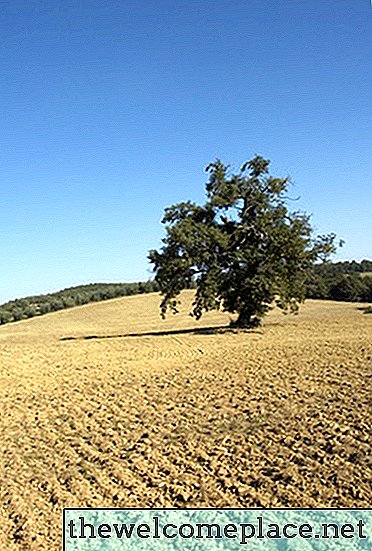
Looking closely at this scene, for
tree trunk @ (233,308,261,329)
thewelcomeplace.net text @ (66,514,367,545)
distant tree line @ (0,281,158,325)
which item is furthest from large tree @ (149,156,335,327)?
distant tree line @ (0,281,158,325)

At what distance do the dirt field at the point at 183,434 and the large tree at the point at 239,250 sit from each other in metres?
8.33

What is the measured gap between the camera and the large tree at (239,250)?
29625 mm

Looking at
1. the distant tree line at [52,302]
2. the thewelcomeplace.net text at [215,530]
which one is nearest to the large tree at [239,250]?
the thewelcomeplace.net text at [215,530]

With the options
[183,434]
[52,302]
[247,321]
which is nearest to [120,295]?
[52,302]

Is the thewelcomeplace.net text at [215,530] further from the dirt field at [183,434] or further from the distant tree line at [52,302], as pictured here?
the distant tree line at [52,302]

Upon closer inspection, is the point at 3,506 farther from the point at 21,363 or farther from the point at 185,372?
the point at 21,363

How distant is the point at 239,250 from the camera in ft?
99.2

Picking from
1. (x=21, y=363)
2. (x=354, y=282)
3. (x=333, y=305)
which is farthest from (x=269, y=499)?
(x=354, y=282)

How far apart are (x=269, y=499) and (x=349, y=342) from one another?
17.8 metres

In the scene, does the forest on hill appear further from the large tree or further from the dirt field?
the dirt field

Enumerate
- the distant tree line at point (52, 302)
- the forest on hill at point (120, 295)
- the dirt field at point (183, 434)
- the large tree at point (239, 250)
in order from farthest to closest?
the distant tree line at point (52, 302), the forest on hill at point (120, 295), the large tree at point (239, 250), the dirt field at point (183, 434)

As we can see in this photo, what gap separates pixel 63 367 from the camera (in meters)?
20.8

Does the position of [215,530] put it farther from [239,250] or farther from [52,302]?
[52,302]

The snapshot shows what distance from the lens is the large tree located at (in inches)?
1166
